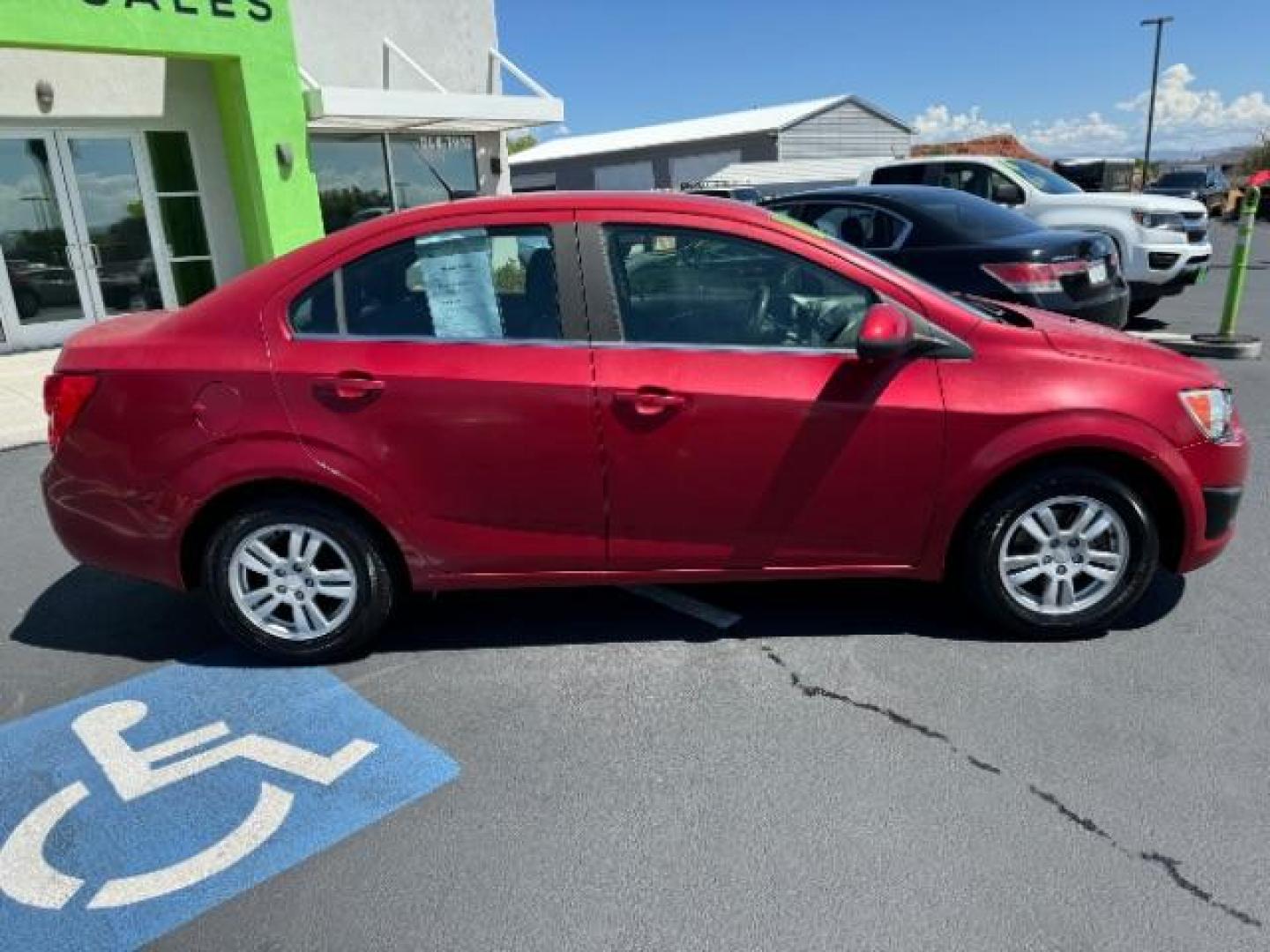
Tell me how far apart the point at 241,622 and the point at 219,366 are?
37.5 inches

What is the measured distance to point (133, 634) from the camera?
3711 mm

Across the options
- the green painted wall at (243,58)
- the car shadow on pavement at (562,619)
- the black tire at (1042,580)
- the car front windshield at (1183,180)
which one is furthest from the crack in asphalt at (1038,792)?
the car front windshield at (1183,180)

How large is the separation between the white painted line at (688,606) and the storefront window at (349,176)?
10507 mm

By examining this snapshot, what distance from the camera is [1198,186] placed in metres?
34.3

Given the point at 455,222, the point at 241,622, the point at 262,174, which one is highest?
the point at 262,174

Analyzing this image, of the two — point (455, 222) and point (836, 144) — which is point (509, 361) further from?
point (836, 144)

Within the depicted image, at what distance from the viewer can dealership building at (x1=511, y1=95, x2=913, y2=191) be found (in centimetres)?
4088

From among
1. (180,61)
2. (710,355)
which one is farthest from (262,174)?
(710,355)

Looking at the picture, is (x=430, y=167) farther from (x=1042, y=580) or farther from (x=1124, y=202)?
(x=1042, y=580)

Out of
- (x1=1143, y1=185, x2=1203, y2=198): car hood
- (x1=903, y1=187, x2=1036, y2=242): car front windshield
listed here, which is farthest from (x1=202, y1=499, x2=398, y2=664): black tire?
(x1=1143, y1=185, x2=1203, y2=198): car hood

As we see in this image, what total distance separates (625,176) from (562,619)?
46.9 m

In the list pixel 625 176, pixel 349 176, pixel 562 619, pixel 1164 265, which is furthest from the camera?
pixel 625 176

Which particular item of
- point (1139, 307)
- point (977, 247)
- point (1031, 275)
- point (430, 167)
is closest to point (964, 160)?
point (1139, 307)

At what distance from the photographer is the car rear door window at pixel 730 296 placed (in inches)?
125
